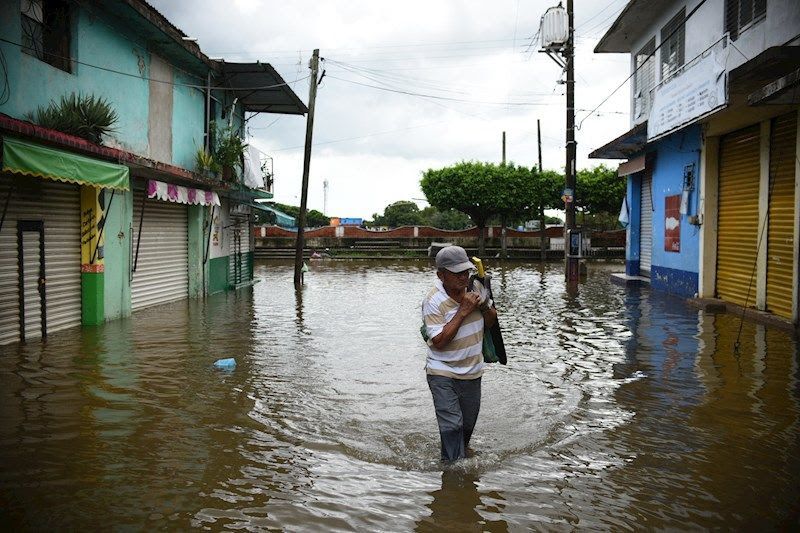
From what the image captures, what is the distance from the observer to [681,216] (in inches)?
683

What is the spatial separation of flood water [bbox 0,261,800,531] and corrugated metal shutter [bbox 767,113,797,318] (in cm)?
131

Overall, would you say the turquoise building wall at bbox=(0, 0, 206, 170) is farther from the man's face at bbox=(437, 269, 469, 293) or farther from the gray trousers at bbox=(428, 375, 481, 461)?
the gray trousers at bbox=(428, 375, 481, 461)

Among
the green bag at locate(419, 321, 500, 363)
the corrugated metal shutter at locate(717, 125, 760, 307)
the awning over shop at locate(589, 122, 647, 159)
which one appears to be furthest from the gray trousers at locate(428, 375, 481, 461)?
the awning over shop at locate(589, 122, 647, 159)

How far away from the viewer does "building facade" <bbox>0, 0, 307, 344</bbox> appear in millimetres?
10148

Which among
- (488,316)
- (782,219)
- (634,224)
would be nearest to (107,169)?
(488,316)

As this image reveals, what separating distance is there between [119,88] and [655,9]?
14454 millimetres

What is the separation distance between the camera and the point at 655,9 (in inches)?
745

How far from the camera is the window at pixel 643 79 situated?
20.3 metres

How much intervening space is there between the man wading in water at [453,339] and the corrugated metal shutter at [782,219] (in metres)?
9.20

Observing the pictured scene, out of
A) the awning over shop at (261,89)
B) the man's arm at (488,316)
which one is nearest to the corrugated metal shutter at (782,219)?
the man's arm at (488,316)

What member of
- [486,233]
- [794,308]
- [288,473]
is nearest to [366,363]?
[288,473]

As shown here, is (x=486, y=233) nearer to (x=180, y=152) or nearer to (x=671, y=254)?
(x=671, y=254)

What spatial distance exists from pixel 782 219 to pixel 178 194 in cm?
1250

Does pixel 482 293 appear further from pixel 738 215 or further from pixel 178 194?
pixel 178 194
